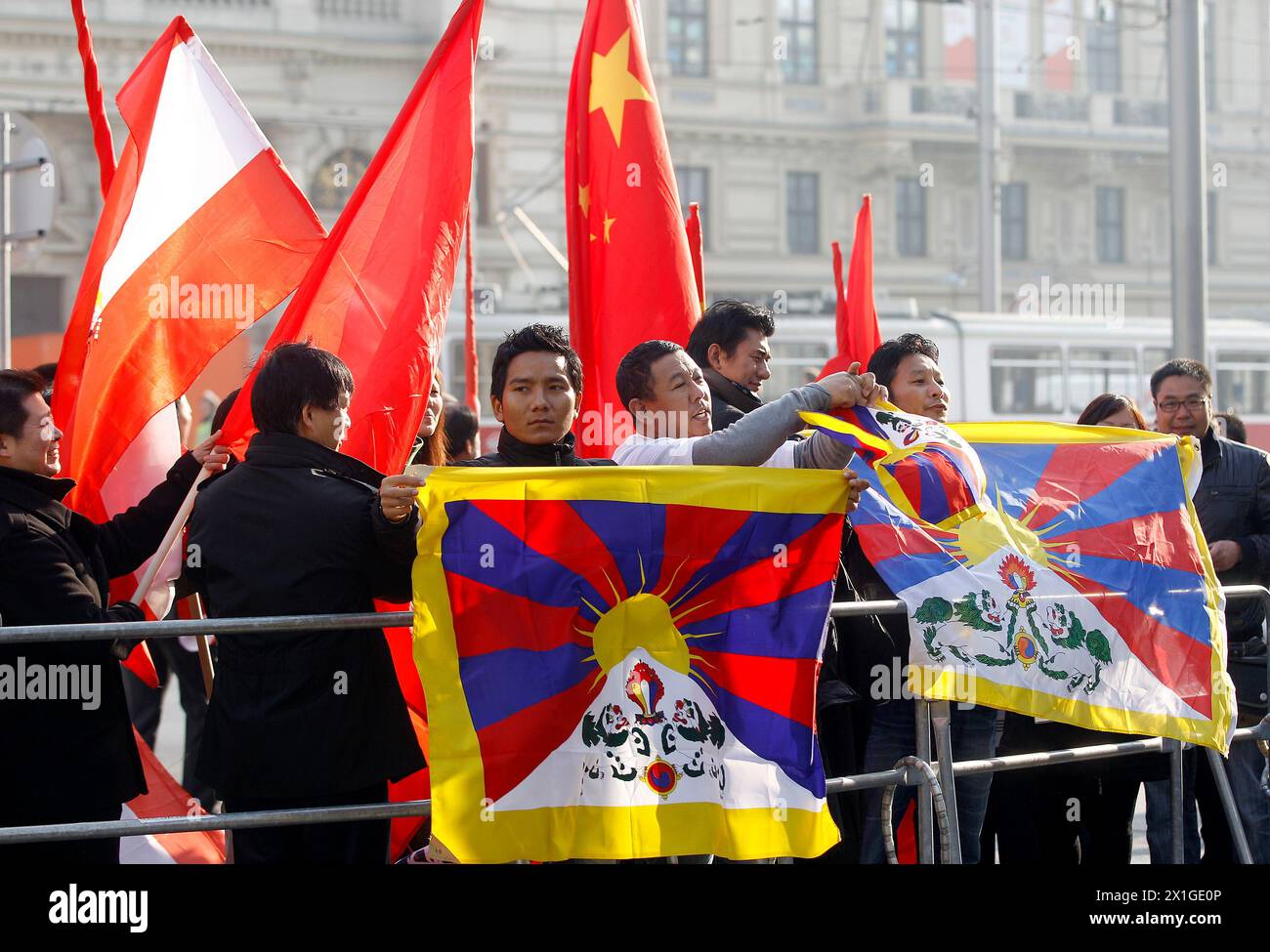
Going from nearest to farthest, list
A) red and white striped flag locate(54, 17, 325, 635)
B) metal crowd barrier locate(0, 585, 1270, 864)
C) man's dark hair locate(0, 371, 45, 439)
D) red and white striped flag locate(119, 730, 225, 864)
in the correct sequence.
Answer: metal crowd barrier locate(0, 585, 1270, 864) → man's dark hair locate(0, 371, 45, 439) → red and white striped flag locate(119, 730, 225, 864) → red and white striped flag locate(54, 17, 325, 635)

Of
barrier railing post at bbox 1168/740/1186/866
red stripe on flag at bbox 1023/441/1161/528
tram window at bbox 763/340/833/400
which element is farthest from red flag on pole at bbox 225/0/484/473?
tram window at bbox 763/340/833/400

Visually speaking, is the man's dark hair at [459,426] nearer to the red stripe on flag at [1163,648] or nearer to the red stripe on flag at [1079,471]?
the red stripe on flag at [1079,471]

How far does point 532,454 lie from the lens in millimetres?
4141

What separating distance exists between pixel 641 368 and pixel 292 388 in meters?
1.04

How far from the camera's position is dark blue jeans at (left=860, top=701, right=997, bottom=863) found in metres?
4.66

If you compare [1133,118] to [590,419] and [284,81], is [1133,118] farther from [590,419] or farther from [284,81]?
[590,419]

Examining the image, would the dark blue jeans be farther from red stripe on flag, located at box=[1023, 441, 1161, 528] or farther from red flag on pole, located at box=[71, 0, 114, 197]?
red flag on pole, located at box=[71, 0, 114, 197]

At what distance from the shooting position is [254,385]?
399 centimetres

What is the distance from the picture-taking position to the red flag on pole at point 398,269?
484 cm

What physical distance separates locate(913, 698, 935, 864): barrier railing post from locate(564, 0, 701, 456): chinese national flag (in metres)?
1.64

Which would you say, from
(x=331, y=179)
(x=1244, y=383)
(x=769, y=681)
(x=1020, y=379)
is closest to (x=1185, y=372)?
(x=769, y=681)

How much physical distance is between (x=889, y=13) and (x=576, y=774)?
118 ft

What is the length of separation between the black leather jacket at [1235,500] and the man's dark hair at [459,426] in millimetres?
3061

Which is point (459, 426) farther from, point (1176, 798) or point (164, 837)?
point (1176, 798)
